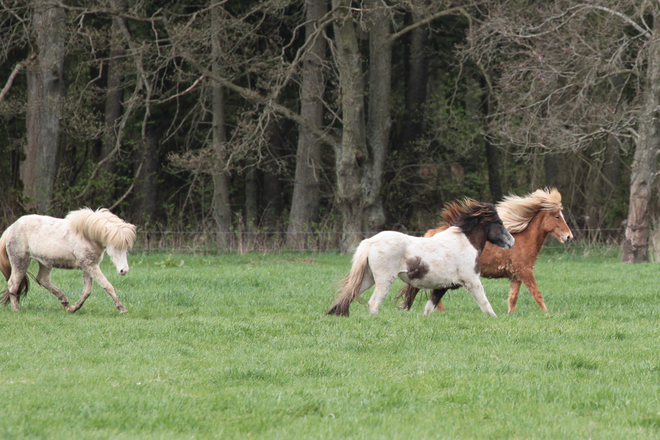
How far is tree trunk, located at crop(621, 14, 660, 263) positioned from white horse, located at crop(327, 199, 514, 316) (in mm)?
12535

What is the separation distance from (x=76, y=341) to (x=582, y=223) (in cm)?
2357

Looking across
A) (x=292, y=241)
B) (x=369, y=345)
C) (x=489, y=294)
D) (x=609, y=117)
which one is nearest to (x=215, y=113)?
(x=292, y=241)

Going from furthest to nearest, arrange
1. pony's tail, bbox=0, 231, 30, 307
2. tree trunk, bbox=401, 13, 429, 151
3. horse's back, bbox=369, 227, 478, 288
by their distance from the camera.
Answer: tree trunk, bbox=401, 13, 429, 151
pony's tail, bbox=0, 231, 30, 307
horse's back, bbox=369, 227, 478, 288

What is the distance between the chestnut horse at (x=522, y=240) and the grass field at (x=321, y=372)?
0.49 m

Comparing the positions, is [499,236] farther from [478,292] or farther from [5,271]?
[5,271]

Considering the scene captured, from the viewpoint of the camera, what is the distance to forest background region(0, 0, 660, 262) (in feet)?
71.3

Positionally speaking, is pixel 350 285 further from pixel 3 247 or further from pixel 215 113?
pixel 215 113

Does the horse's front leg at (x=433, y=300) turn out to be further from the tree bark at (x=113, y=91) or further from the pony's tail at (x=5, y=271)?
the tree bark at (x=113, y=91)

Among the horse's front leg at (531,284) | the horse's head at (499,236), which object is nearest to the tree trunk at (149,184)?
the horse's front leg at (531,284)

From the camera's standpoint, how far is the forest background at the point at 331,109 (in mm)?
21734

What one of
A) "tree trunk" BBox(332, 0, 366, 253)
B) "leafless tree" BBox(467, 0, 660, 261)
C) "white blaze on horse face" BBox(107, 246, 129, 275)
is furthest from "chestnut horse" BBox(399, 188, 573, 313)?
"tree trunk" BBox(332, 0, 366, 253)

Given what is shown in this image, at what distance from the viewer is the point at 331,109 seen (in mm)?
26156

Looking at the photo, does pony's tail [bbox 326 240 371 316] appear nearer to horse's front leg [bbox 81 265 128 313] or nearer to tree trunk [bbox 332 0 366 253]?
horse's front leg [bbox 81 265 128 313]

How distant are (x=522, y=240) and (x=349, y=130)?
1318 cm
